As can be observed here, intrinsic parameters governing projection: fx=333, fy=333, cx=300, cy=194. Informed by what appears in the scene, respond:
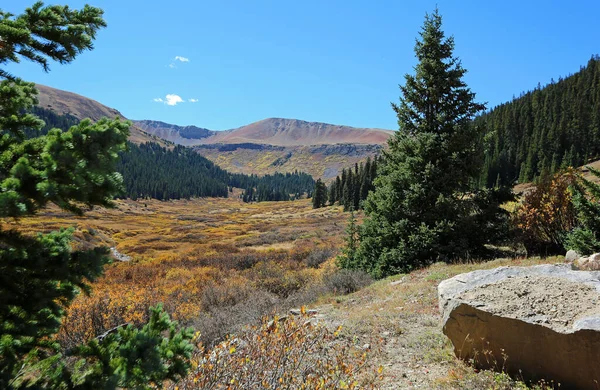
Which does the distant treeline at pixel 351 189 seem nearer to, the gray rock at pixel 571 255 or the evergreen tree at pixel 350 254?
the evergreen tree at pixel 350 254

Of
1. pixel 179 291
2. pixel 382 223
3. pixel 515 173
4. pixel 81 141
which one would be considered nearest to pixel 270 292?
pixel 179 291

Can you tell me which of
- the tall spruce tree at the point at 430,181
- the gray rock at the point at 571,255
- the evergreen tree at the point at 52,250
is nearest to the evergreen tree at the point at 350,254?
the tall spruce tree at the point at 430,181

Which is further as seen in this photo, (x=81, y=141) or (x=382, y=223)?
(x=382, y=223)

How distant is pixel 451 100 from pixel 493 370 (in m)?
11.1

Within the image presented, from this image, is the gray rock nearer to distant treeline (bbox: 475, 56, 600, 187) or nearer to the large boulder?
the large boulder

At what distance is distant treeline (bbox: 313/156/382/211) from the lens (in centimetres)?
7456

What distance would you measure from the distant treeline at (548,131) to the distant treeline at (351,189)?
1104 inches

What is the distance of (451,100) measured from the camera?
520 inches

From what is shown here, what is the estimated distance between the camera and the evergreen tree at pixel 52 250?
188 centimetres

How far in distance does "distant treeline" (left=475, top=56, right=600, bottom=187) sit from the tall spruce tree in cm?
A: 7579

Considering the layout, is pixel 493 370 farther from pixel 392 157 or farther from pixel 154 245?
pixel 154 245

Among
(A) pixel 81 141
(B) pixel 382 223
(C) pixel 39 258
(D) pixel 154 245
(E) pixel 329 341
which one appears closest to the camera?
(A) pixel 81 141

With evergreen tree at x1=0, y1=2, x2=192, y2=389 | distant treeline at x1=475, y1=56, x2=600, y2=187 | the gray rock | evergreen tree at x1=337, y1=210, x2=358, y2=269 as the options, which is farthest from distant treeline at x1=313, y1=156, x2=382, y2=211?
evergreen tree at x1=0, y1=2, x2=192, y2=389

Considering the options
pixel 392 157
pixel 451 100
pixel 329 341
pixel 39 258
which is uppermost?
pixel 451 100
